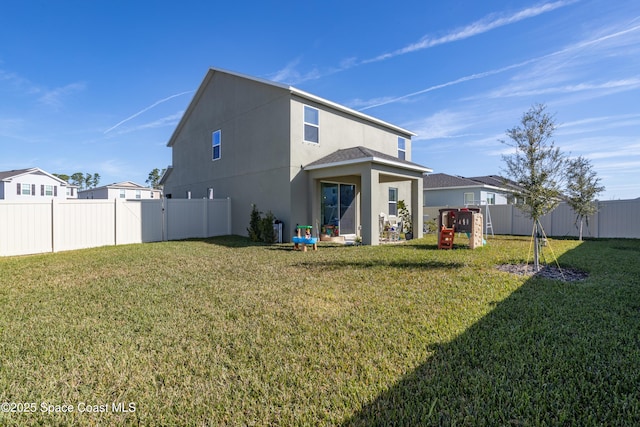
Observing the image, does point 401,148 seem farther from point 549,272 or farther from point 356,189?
point 549,272

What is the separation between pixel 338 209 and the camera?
13.8 meters

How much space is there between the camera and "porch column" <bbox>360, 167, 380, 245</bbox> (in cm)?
1051

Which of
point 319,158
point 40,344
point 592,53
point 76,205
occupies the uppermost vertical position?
point 592,53

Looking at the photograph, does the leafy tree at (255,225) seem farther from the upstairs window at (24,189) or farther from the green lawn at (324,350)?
the upstairs window at (24,189)

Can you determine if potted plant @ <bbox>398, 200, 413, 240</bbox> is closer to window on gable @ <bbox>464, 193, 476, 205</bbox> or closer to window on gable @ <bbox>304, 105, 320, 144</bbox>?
window on gable @ <bbox>304, 105, 320, 144</bbox>

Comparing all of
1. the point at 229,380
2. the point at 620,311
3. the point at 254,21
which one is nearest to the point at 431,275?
the point at 620,311

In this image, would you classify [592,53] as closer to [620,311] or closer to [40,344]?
[620,311]

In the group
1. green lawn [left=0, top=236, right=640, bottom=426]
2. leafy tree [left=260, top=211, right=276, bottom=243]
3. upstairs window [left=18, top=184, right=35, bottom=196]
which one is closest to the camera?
green lawn [left=0, top=236, right=640, bottom=426]

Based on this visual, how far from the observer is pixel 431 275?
6.35 metres

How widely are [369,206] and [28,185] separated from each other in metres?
43.5

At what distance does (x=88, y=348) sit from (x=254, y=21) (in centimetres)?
1230

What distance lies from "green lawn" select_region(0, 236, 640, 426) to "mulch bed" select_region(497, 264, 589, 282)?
0.43 meters

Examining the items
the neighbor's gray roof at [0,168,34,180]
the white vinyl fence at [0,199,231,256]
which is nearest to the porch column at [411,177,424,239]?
the white vinyl fence at [0,199,231,256]

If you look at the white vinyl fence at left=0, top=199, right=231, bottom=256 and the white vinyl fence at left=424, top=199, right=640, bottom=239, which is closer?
the white vinyl fence at left=0, top=199, right=231, bottom=256
